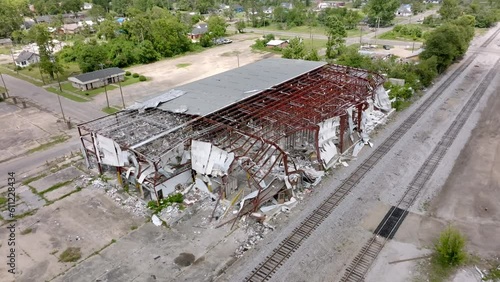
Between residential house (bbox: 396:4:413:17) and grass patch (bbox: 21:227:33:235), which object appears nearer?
grass patch (bbox: 21:227:33:235)

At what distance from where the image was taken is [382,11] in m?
88.1

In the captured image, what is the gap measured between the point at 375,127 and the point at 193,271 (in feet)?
74.0

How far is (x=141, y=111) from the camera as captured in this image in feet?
90.8

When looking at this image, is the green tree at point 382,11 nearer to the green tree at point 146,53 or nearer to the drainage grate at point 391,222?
the green tree at point 146,53

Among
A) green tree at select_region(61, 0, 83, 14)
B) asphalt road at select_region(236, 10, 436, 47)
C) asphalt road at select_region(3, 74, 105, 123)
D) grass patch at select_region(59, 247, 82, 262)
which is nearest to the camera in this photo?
grass patch at select_region(59, 247, 82, 262)

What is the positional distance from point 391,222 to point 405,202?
8.21 ft

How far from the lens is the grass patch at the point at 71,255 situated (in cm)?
1876

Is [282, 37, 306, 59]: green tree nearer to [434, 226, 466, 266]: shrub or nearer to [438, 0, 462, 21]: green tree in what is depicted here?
[434, 226, 466, 266]: shrub

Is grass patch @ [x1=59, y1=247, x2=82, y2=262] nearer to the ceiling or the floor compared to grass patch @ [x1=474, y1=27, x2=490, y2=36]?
nearer to the floor

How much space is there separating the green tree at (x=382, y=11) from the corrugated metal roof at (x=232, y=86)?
59435mm

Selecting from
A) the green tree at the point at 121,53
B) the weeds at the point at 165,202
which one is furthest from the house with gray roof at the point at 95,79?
the weeds at the point at 165,202

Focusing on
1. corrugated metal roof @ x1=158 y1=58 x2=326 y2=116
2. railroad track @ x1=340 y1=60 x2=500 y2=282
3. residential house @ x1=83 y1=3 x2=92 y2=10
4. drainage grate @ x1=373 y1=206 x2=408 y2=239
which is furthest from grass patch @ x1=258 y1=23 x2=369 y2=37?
residential house @ x1=83 y1=3 x2=92 y2=10

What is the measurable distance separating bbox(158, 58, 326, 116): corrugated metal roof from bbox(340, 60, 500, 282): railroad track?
13846 mm

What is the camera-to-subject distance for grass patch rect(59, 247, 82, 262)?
1876cm
